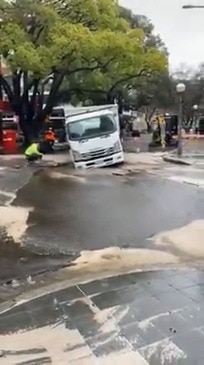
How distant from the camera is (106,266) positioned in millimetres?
7363

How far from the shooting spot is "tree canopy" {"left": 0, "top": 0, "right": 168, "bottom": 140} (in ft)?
107

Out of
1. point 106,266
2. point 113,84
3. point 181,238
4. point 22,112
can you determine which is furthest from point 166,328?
point 113,84

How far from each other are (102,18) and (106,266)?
99.4 feet

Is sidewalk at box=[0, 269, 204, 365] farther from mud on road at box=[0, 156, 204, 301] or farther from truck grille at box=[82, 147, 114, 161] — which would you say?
truck grille at box=[82, 147, 114, 161]

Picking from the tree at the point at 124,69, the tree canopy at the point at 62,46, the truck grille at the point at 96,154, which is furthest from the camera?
the tree at the point at 124,69

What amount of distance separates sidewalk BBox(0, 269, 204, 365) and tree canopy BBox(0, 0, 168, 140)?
1083 inches

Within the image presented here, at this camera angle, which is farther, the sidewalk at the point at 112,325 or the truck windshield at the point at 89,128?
the truck windshield at the point at 89,128

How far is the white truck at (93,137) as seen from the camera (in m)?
24.0

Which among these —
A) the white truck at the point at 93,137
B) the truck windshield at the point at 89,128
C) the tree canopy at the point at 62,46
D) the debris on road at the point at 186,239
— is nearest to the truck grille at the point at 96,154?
the white truck at the point at 93,137

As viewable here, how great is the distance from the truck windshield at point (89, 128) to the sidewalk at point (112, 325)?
17987mm

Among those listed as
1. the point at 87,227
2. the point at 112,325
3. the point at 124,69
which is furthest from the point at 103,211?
the point at 124,69

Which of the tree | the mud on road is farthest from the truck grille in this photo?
the tree

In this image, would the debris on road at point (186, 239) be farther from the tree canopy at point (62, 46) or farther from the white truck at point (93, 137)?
the tree canopy at point (62, 46)

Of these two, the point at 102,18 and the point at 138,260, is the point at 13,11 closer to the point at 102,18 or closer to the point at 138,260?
the point at 102,18
